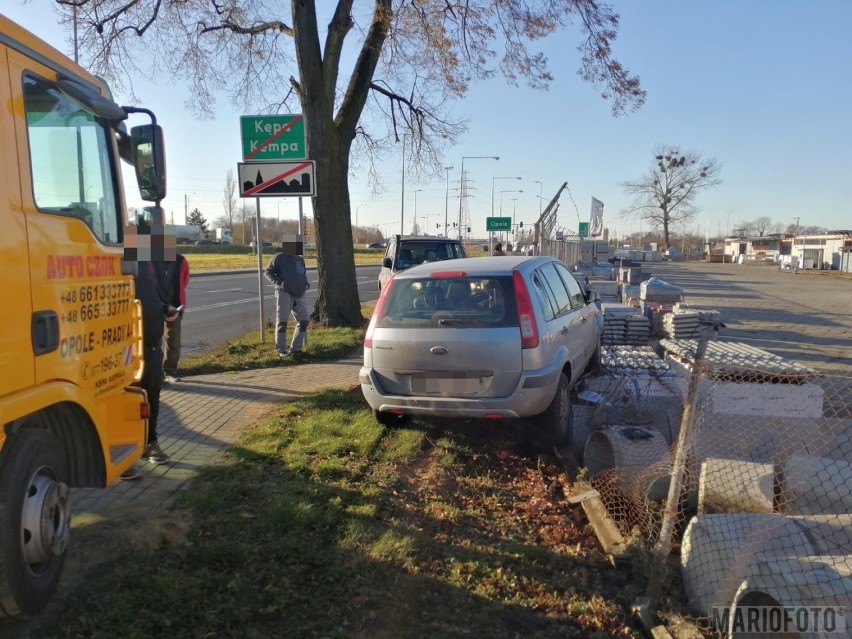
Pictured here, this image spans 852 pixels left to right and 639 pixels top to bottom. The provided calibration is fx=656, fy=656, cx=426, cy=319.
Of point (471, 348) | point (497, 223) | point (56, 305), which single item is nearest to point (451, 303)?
point (471, 348)

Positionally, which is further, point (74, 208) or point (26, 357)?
point (74, 208)

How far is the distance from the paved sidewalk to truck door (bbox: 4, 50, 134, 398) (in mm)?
1007

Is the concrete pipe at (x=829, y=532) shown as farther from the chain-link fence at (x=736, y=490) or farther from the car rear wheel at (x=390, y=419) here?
the car rear wheel at (x=390, y=419)

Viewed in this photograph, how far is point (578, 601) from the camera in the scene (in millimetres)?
3455

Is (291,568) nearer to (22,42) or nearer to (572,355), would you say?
(22,42)

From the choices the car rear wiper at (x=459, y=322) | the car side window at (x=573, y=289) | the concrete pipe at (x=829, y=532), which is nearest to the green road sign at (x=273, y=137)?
the car side window at (x=573, y=289)

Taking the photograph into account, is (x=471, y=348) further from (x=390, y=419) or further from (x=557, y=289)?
(x=557, y=289)

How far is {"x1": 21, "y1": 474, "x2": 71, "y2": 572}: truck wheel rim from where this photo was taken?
300cm

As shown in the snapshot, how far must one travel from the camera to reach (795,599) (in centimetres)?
281

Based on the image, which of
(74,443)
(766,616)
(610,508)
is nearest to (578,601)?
(766,616)

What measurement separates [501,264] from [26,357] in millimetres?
4181

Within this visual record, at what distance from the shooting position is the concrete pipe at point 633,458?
178 inches

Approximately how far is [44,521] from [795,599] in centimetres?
340

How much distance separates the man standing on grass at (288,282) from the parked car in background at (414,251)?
5.63 meters
